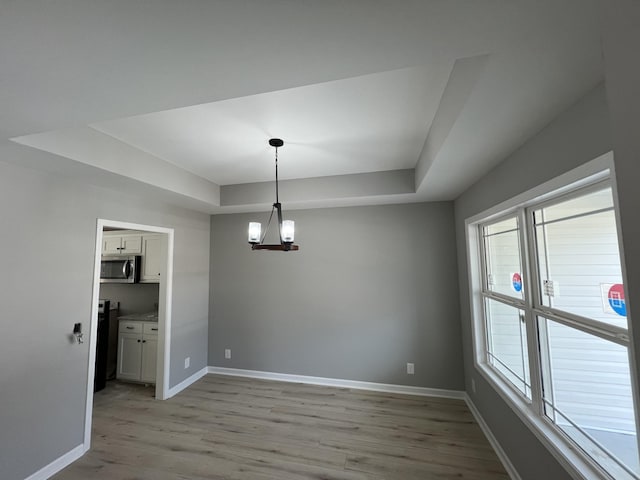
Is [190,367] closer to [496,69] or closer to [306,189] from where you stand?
[306,189]

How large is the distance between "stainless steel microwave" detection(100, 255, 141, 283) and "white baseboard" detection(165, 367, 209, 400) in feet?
5.21

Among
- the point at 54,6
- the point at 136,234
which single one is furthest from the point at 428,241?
the point at 136,234

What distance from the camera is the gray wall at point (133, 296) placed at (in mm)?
4359

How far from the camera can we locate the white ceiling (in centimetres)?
87

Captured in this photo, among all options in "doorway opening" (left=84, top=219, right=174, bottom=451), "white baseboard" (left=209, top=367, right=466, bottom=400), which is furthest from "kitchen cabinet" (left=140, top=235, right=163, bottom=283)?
"white baseboard" (left=209, top=367, right=466, bottom=400)

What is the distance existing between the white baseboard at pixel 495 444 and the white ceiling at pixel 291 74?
92.2 inches

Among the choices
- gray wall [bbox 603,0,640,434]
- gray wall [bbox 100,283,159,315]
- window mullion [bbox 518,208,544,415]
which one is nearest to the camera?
gray wall [bbox 603,0,640,434]

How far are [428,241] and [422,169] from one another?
1190mm

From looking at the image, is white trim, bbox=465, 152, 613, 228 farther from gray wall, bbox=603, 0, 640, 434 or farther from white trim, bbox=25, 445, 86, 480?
white trim, bbox=25, 445, 86, 480

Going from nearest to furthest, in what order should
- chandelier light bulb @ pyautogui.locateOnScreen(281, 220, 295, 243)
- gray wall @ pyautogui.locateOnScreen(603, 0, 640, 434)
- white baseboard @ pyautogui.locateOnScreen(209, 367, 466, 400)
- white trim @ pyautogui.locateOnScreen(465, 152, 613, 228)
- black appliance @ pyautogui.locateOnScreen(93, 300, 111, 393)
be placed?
gray wall @ pyautogui.locateOnScreen(603, 0, 640, 434) < white trim @ pyautogui.locateOnScreen(465, 152, 613, 228) < chandelier light bulb @ pyautogui.locateOnScreen(281, 220, 295, 243) < white baseboard @ pyautogui.locateOnScreen(209, 367, 466, 400) < black appliance @ pyautogui.locateOnScreen(93, 300, 111, 393)

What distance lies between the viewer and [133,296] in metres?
4.39

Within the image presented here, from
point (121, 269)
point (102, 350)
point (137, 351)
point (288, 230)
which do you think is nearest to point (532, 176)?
point (288, 230)

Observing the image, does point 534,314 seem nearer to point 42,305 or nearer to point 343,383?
point 343,383

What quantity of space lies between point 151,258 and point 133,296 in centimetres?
98
